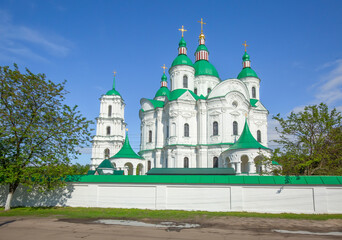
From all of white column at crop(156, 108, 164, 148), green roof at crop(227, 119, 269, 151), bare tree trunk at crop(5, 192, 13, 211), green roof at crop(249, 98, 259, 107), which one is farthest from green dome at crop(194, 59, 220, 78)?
bare tree trunk at crop(5, 192, 13, 211)

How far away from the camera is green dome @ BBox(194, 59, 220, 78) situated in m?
39.6

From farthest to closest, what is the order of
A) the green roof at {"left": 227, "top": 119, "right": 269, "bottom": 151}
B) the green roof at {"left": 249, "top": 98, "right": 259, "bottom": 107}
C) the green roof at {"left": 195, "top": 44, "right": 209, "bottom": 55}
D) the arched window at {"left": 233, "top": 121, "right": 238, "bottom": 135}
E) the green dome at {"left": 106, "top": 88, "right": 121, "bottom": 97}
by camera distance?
1. the green dome at {"left": 106, "top": 88, "right": 121, "bottom": 97}
2. the green roof at {"left": 195, "top": 44, "right": 209, "bottom": 55}
3. the green roof at {"left": 249, "top": 98, "right": 259, "bottom": 107}
4. the arched window at {"left": 233, "top": 121, "right": 238, "bottom": 135}
5. the green roof at {"left": 227, "top": 119, "right": 269, "bottom": 151}

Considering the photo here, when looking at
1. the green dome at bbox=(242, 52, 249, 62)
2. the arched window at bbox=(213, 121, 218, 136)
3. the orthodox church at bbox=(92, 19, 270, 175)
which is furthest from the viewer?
the green dome at bbox=(242, 52, 249, 62)

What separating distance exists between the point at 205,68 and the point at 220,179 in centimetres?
2585

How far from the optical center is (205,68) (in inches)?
1574

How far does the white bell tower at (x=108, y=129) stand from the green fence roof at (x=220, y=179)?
30.6 meters

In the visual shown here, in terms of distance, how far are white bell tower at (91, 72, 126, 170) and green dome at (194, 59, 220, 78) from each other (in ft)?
55.3

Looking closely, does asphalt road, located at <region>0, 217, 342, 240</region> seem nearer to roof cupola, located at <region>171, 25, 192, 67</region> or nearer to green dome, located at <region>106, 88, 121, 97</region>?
roof cupola, located at <region>171, 25, 192, 67</region>

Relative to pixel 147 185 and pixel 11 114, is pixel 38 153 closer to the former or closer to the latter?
pixel 11 114

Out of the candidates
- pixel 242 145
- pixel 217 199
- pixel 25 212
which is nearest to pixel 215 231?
pixel 217 199

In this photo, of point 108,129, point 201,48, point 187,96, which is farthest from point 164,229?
point 108,129

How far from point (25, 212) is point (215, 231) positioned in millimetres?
11268

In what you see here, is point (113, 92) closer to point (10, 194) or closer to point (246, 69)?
point (246, 69)

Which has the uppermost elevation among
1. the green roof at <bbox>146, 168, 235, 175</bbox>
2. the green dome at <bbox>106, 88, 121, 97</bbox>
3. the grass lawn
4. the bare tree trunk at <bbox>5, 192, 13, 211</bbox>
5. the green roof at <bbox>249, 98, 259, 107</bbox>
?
the green dome at <bbox>106, 88, 121, 97</bbox>
